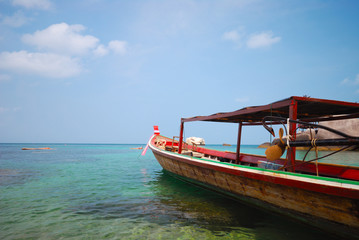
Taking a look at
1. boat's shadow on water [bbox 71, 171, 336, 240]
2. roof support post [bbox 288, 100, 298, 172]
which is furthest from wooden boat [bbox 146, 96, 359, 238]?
boat's shadow on water [bbox 71, 171, 336, 240]

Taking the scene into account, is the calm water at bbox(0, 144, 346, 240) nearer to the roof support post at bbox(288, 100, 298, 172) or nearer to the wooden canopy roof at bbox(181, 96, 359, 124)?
the roof support post at bbox(288, 100, 298, 172)

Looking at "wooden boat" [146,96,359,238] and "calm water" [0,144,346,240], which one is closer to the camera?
"wooden boat" [146,96,359,238]

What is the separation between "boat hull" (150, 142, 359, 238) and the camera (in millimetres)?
4102

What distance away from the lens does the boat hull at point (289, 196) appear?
13.5 feet

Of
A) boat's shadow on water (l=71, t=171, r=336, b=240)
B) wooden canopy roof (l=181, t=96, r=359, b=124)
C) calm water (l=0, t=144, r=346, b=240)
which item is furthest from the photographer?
wooden canopy roof (l=181, t=96, r=359, b=124)

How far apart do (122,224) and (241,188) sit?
3.66 meters

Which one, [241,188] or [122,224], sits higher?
[241,188]

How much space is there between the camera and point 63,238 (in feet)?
16.2

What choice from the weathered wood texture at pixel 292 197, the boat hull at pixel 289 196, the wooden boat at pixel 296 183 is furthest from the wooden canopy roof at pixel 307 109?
the weathered wood texture at pixel 292 197

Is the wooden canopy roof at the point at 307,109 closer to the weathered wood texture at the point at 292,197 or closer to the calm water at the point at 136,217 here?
the weathered wood texture at the point at 292,197

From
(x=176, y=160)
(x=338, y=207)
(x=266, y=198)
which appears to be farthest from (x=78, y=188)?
(x=338, y=207)

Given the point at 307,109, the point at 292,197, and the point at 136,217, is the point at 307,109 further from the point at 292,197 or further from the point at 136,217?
the point at 136,217

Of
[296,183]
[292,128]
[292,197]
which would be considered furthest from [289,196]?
[292,128]

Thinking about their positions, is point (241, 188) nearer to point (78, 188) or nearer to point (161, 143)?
point (78, 188)
